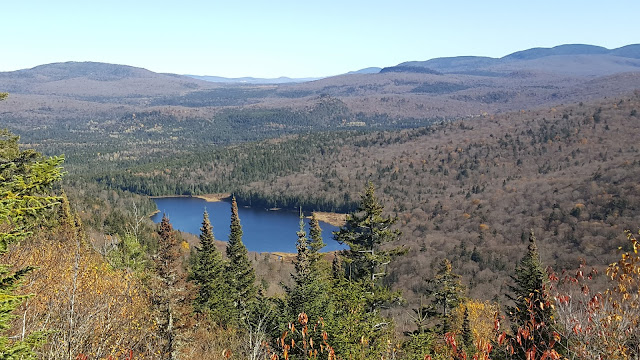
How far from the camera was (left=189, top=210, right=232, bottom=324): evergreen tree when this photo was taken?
3694 cm

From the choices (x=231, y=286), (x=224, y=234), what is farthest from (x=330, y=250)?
(x=231, y=286)

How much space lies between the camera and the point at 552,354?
267 inches

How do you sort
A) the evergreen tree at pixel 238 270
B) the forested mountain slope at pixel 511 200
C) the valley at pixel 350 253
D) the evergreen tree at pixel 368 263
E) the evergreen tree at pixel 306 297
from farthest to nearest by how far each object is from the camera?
the forested mountain slope at pixel 511 200, the evergreen tree at pixel 238 270, the evergreen tree at pixel 306 297, the evergreen tree at pixel 368 263, the valley at pixel 350 253

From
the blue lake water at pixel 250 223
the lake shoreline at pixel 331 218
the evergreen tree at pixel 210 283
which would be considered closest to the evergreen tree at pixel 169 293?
the evergreen tree at pixel 210 283

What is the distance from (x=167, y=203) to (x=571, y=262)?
148724 mm

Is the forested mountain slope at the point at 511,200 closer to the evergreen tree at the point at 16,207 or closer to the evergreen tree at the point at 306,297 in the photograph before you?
the evergreen tree at the point at 306,297

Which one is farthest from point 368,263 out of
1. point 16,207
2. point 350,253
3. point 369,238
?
point 16,207

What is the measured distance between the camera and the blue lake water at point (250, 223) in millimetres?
128000

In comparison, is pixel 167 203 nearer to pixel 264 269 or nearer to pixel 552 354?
pixel 264 269

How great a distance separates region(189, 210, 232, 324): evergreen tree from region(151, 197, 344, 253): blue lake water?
244 feet

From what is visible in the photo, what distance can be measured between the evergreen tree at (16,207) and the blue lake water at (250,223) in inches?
3992

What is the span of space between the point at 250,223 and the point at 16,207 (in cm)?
14346

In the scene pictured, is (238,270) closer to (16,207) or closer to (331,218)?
(16,207)

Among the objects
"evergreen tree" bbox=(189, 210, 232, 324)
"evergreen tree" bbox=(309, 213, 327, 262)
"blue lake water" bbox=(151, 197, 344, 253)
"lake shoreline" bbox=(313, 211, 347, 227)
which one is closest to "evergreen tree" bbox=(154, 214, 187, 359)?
"evergreen tree" bbox=(189, 210, 232, 324)
